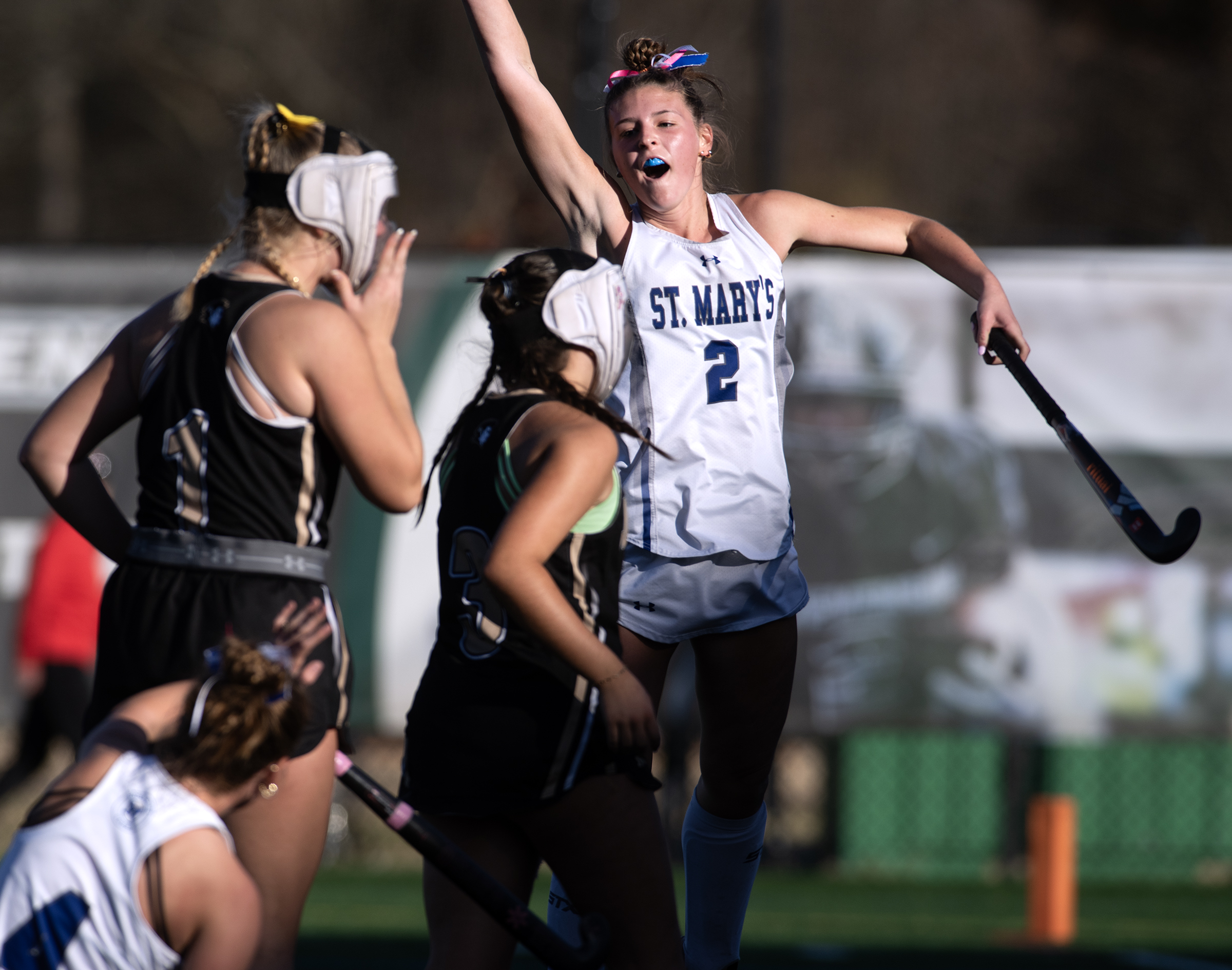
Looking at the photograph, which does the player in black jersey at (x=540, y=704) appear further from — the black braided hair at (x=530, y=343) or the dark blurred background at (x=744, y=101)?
the dark blurred background at (x=744, y=101)

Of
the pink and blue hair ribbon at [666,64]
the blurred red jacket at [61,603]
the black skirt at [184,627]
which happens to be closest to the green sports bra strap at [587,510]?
the black skirt at [184,627]

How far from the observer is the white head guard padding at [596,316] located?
278cm

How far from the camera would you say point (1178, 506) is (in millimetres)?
8055

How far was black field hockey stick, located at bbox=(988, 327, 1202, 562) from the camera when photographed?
282cm

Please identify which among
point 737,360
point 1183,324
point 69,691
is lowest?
point 69,691

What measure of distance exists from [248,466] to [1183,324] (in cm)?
689

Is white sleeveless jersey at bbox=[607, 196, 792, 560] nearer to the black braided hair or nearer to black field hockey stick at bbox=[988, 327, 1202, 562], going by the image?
the black braided hair

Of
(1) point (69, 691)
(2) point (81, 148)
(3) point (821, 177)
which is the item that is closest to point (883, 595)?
(1) point (69, 691)

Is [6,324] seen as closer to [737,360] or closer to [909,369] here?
[909,369]

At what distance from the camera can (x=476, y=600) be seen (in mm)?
2676

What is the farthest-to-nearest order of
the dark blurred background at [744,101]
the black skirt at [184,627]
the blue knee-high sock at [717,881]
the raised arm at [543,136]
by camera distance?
the dark blurred background at [744,101] < the blue knee-high sock at [717,881] < the raised arm at [543,136] < the black skirt at [184,627]

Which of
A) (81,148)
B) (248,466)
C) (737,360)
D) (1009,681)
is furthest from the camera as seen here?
(81,148)

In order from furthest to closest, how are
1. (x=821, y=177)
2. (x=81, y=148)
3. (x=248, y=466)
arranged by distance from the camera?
(x=81, y=148) < (x=821, y=177) < (x=248, y=466)

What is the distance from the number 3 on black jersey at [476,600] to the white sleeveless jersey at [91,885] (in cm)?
58
